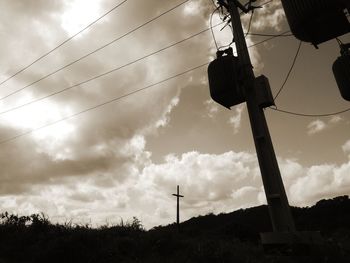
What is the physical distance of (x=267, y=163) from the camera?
8047 mm

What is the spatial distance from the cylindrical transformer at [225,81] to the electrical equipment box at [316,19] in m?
2.28

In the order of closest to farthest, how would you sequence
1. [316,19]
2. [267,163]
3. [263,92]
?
[316,19], [267,163], [263,92]

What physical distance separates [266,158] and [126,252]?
22.9 feet

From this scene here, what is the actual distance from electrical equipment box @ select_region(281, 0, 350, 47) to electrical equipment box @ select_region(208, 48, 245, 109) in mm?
2283

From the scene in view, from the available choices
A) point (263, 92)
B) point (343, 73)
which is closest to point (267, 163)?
point (263, 92)

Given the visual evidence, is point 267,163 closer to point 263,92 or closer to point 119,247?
point 263,92

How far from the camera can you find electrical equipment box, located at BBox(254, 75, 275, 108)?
8359mm

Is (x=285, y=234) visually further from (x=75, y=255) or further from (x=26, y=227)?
(x=26, y=227)

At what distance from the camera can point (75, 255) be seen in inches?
450

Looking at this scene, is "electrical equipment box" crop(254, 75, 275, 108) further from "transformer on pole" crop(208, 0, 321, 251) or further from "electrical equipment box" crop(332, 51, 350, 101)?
"electrical equipment box" crop(332, 51, 350, 101)

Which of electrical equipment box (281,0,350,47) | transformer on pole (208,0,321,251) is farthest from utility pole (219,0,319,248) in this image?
electrical equipment box (281,0,350,47)

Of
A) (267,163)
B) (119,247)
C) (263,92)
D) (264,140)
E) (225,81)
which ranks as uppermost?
(225,81)

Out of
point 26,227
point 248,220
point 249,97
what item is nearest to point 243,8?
point 249,97

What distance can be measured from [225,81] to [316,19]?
9.38ft
